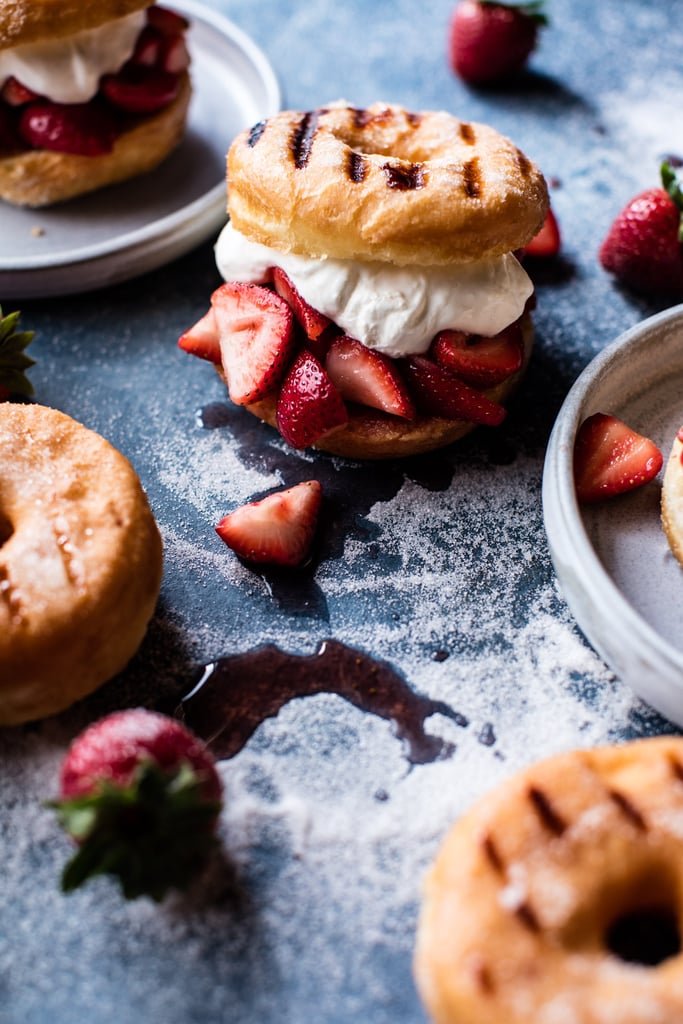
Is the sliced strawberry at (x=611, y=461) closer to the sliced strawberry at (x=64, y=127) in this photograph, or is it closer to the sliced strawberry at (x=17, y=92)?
the sliced strawberry at (x=64, y=127)

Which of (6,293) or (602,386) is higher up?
(602,386)

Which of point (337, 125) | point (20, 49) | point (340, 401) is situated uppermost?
point (337, 125)

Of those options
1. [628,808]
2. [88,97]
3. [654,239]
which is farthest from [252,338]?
[628,808]

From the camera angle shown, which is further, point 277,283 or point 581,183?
point 581,183

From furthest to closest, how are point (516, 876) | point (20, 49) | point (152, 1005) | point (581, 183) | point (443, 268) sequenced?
point (581, 183) → point (20, 49) → point (443, 268) → point (152, 1005) → point (516, 876)

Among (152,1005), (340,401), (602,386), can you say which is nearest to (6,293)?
(340,401)

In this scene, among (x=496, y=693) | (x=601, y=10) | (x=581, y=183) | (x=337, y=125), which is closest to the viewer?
(x=496, y=693)

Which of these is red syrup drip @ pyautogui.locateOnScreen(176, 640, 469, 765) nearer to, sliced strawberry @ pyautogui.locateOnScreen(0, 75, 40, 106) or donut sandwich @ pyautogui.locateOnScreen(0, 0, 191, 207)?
donut sandwich @ pyautogui.locateOnScreen(0, 0, 191, 207)

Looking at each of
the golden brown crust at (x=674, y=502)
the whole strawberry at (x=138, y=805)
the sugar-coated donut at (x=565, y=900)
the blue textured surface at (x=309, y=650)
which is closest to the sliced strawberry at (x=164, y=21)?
the blue textured surface at (x=309, y=650)

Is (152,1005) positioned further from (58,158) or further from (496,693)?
(58,158)
